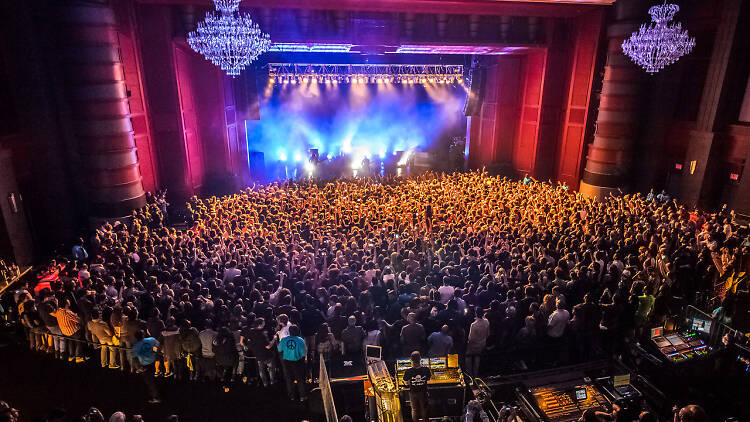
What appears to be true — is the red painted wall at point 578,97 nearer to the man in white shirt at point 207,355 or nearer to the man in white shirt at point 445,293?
the man in white shirt at point 445,293

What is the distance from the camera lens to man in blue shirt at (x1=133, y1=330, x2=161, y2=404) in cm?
639

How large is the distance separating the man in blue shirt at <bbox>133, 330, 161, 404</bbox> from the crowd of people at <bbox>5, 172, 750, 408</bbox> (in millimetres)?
18

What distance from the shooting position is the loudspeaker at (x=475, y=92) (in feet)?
66.2

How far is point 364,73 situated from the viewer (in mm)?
21031

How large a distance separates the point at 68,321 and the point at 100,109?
24.0 feet

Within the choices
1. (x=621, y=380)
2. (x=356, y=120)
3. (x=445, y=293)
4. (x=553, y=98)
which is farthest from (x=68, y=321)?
Answer: (x=356, y=120)

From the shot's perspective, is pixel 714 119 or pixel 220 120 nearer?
pixel 714 119

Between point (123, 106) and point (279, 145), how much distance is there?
1269 centimetres

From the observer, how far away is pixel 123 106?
12430 millimetres

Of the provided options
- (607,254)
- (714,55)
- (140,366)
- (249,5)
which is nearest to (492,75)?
(714,55)

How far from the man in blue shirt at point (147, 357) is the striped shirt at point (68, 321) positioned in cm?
133

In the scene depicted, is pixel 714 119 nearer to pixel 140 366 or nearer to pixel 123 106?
pixel 140 366

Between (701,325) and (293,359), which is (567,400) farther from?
(293,359)

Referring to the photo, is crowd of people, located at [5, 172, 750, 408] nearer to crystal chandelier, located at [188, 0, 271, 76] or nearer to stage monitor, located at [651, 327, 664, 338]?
stage monitor, located at [651, 327, 664, 338]
